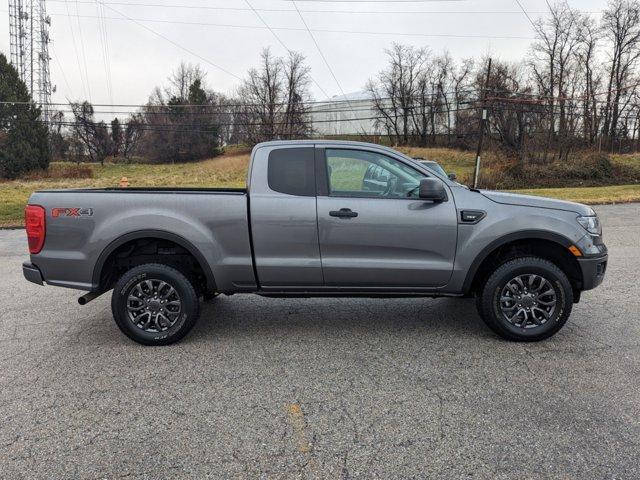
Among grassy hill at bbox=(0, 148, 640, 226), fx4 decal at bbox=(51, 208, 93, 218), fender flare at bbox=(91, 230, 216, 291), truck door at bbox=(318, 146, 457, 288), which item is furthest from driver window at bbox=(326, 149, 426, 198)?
grassy hill at bbox=(0, 148, 640, 226)

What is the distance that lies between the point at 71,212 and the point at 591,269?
4.72 m

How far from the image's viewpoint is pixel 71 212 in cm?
430

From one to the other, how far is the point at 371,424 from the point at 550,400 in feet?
4.33

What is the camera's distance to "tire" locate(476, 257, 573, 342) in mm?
4312

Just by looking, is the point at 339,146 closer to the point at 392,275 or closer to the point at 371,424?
the point at 392,275

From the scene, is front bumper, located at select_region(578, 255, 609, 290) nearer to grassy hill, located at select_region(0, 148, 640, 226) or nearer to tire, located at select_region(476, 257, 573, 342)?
tire, located at select_region(476, 257, 573, 342)

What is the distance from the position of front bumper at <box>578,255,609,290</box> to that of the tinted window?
253 centimetres

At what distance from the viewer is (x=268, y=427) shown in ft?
9.98

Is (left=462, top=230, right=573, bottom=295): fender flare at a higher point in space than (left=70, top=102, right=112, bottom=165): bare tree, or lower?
lower

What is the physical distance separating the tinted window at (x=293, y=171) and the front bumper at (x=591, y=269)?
253 centimetres

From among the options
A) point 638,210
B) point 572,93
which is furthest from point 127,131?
point 638,210

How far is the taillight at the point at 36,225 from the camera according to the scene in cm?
431

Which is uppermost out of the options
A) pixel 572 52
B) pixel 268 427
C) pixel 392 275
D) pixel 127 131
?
pixel 572 52

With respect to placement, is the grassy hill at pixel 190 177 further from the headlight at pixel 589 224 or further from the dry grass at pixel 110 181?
the headlight at pixel 589 224
